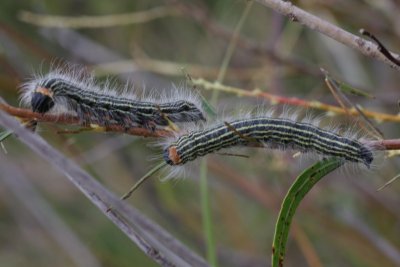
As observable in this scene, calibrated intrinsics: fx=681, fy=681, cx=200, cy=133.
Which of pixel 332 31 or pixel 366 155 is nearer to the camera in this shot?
pixel 332 31

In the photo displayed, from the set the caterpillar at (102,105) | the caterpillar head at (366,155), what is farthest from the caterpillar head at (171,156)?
the caterpillar head at (366,155)

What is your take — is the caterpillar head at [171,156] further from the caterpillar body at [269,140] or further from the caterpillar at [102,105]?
the caterpillar at [102,105]

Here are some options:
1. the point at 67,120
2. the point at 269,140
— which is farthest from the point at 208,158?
the point at 67,120

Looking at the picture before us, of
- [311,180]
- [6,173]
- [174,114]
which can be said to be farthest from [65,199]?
[311,180]

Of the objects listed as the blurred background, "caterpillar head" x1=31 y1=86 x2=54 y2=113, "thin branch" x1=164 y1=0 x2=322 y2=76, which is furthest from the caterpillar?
"thin branch" x1=164 y1=0 x2=322 y2=76

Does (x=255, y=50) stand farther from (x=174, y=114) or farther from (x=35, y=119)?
(x=35, y=119)

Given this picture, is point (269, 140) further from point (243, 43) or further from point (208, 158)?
point (208, 158)
